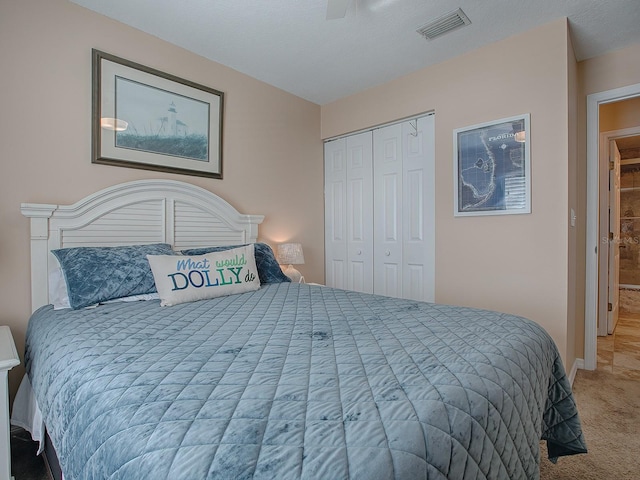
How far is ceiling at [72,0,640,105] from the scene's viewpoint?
214cm

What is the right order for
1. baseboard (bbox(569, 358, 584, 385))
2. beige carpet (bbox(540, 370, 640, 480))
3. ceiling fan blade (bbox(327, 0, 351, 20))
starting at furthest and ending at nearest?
baseboard (bbox(569, 358, 584, 385)), ceiling fan blade (bbox(327, 0, 351, 20)), beige carpet (bbox(540, 370, 640, 480))

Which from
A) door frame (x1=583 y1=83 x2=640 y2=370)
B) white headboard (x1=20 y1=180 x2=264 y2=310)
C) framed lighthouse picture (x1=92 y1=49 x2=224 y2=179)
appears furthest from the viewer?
door frame (x1=583 y1=83 x2=640 y2=370)

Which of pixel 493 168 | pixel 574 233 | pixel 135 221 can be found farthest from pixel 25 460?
pixel 574 233

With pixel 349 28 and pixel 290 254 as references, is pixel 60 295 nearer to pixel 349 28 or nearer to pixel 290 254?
pixel 290 254

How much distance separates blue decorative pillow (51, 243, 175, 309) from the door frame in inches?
127

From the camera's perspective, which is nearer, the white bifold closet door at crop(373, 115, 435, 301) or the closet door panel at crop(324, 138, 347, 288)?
the white bifold closet door at crop(373, 115, 435, 301)

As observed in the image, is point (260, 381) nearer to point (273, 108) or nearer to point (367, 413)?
point (367, 413)

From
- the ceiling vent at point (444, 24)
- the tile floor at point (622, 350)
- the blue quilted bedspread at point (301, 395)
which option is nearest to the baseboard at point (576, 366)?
the tile floor at point (622, 350)

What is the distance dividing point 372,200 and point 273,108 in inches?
51.6

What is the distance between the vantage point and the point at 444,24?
7.64ft

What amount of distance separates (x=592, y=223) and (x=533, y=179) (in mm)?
797

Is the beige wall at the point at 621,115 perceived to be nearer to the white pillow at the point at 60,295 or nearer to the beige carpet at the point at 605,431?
the beige carpet at the point at 605,431

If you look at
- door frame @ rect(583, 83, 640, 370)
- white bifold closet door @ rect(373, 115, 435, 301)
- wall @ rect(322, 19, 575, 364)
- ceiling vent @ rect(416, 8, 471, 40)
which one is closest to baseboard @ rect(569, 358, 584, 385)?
door frame @ rect(583, 83, 640, 370)

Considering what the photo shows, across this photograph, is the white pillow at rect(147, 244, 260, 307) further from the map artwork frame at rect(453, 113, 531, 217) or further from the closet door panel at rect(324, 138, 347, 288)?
the map artwork frame at rect(453, 113, 531, 217)
